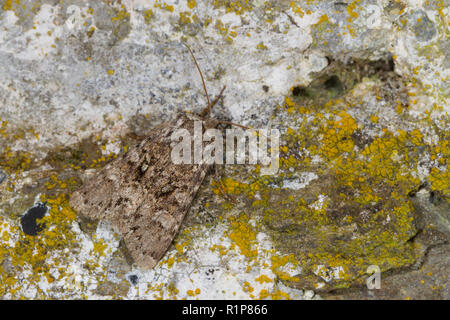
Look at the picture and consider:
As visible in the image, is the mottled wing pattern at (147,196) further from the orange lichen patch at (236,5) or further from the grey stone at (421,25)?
the grey stone at (421,25)

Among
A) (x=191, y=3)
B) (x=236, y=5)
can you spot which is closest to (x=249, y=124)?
(x=236, y=5)

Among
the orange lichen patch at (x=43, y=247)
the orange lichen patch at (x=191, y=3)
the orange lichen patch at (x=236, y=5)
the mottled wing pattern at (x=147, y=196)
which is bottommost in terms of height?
the orange lichen patch at (x=43, y=247)

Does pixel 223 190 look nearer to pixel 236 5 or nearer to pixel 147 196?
pixel 147 196

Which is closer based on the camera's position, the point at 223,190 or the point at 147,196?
the point at 147,196

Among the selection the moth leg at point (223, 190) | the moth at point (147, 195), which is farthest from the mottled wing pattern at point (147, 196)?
the moth leg at point (223, 190)

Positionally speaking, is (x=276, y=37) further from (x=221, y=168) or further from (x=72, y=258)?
(x=72, y=258)
